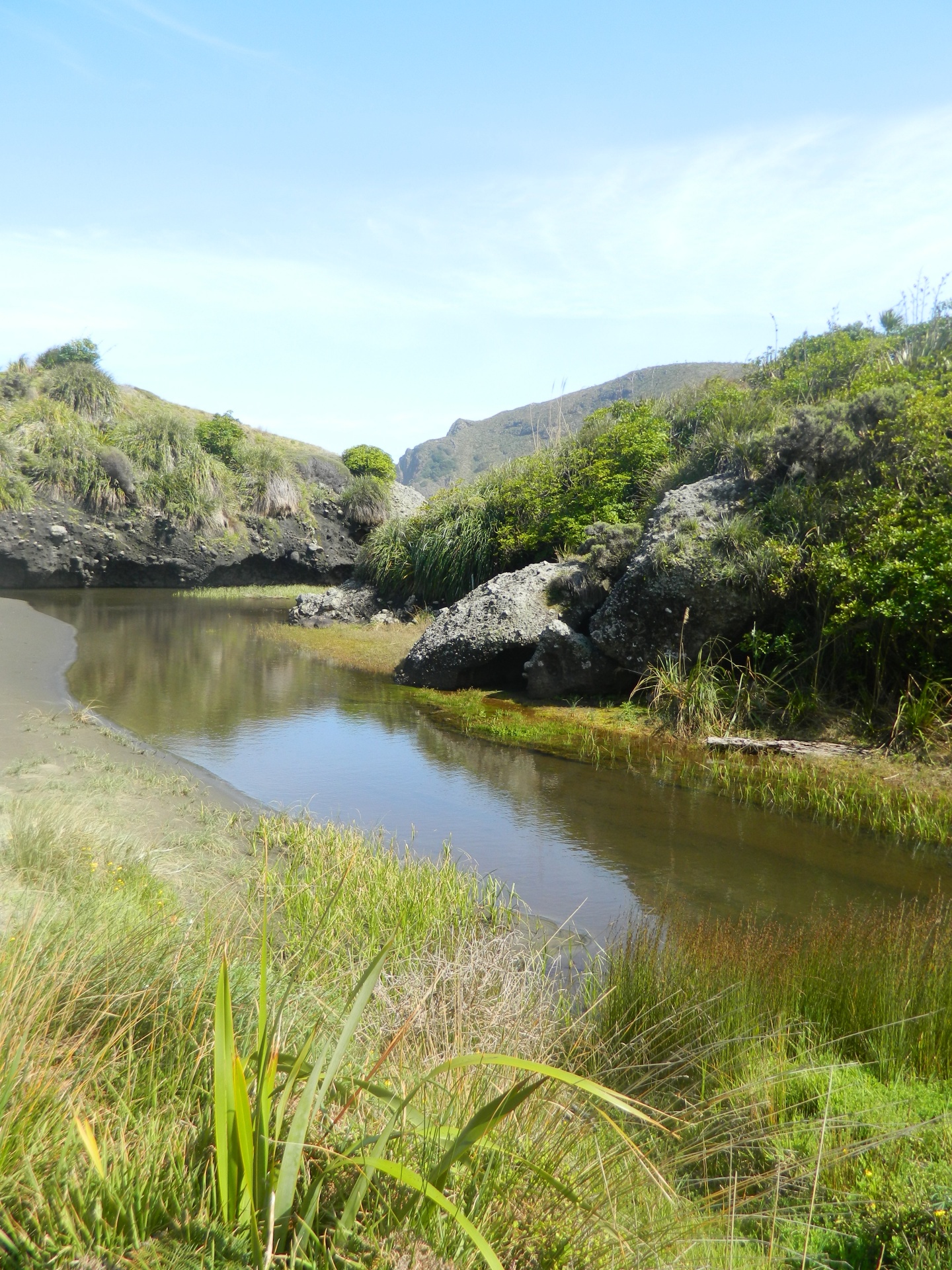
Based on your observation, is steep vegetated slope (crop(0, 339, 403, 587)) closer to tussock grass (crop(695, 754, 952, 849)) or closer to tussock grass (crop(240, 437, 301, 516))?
tussock grass (crop(240, 437, 301, 516))

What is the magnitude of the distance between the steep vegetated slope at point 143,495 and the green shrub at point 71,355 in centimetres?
5

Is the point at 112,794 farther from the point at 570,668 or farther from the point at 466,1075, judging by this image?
the point at 570,668

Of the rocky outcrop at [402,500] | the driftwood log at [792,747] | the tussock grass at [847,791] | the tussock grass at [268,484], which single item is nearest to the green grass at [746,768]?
the tussock grass at [847,791]

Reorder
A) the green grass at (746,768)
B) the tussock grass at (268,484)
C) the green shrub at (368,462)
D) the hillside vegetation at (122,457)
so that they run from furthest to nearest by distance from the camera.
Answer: the green shrub at (368,462) → the tussock grass at (268,484) → the hillside vegetation at (122,457) → the green grass at (746,768)

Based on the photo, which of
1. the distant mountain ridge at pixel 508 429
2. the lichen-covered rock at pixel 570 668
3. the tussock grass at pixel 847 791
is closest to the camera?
the tussock grass at pixel 847 791

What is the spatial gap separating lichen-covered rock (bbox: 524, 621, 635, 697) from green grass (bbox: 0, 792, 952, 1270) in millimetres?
8394

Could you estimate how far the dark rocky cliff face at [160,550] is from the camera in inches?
1029

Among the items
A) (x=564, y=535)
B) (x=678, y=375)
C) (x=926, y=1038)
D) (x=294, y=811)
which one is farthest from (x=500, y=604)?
(x=678, y=375)

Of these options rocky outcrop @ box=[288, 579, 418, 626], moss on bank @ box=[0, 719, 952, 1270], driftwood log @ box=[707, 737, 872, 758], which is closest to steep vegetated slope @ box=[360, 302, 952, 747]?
driftwood log @ box=[707, 737, 872, 758]

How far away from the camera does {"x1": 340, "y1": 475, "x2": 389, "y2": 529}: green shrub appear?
3369 centimetres

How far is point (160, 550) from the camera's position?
29031 millimetres

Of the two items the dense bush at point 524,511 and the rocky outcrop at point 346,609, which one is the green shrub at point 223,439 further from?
the rocky outcrop at point 346,609

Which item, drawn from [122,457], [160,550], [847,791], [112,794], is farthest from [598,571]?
[122,457]

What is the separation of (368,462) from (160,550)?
1066 centimetres
